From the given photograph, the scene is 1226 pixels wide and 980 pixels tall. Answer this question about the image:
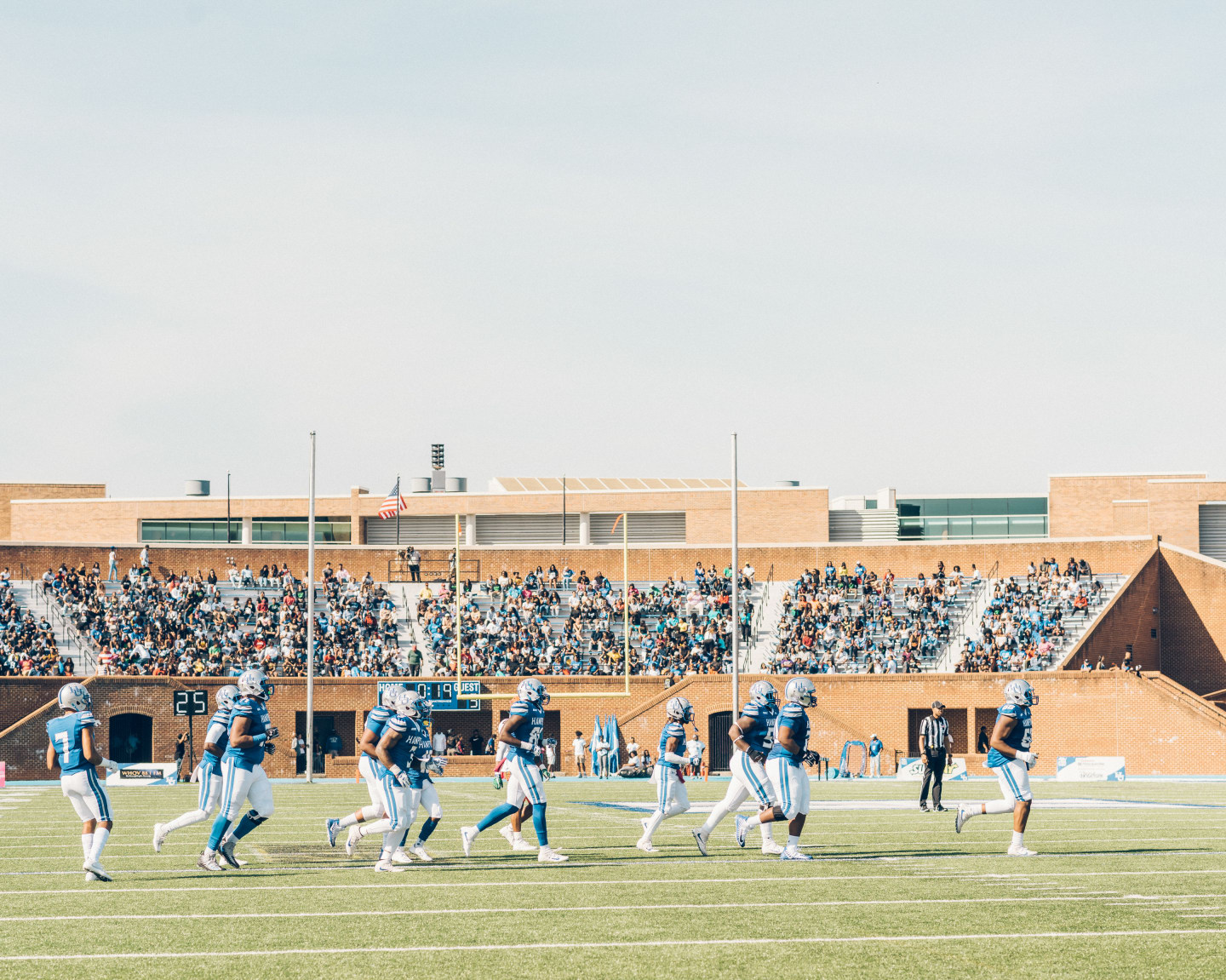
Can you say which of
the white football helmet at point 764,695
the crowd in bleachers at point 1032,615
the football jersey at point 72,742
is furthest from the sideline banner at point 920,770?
the football jersey at point 72,742

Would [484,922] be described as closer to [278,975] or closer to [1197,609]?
[278,975]

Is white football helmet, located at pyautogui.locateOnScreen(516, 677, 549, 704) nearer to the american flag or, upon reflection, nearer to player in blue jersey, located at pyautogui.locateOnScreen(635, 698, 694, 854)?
player in blue jersey, located at pyautogui.locateOnScreen(635, 698, 694, 854)

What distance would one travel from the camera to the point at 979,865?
1379 cm

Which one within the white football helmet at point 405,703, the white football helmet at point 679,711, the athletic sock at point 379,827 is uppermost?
the white football helmet at point 405,703

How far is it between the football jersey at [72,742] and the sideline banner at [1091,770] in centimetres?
2801

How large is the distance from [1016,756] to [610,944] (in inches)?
262

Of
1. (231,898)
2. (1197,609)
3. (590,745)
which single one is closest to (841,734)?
(590,745)

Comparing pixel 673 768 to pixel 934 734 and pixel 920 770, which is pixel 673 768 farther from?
pixel 920 770

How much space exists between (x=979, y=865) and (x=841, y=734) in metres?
30.9

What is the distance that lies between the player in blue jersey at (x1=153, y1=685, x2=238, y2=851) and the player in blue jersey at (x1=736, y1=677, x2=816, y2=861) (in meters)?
5.33

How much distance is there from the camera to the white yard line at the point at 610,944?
912 centimetres

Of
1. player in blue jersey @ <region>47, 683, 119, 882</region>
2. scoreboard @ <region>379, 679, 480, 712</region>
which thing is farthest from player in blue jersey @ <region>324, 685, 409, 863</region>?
scoreboard @ <region>379, 679, 480, 712</region>

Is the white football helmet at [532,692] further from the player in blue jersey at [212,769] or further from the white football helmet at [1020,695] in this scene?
the white football helmet at [1020,695]

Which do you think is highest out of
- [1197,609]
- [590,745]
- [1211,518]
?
[1211,518]
